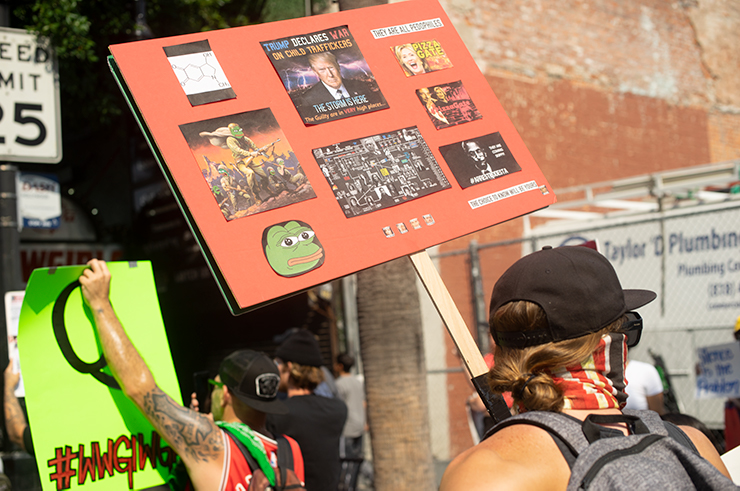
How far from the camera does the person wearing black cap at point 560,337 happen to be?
1537 millimetres

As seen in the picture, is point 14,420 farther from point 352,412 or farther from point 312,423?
point 352,412

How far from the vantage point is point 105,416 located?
2645 mm

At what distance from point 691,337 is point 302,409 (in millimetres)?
4548

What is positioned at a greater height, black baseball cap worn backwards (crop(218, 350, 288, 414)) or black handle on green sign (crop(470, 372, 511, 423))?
black handle on green sign (crop(470, 372, 511, 423))

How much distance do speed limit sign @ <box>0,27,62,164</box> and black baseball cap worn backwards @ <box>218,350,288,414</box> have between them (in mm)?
3416

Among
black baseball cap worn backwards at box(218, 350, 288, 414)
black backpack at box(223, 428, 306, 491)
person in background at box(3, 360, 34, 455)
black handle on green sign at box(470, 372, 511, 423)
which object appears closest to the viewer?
black handle on green sign at box(470, 372, 511, 423)

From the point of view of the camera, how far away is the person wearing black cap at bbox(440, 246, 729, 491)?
5.04 feet

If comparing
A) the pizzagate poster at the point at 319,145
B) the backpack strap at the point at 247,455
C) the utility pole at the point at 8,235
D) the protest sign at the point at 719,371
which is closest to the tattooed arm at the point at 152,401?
the backpack strap at the point at 247,455

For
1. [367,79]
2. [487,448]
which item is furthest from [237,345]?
[487,448]

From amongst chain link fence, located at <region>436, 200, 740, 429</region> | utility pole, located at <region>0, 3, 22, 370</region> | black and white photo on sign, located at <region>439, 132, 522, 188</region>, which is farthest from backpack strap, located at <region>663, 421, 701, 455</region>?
utility pole, located at <region>0, 3, 22, 370</region>

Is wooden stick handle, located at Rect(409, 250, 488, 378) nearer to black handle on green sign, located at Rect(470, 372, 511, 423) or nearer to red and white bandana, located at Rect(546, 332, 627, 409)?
black handle on green sign, located at Rect(470, 372, 511, 423)

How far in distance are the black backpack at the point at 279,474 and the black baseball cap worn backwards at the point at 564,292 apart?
1.54 m

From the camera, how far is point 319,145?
84.0 inches

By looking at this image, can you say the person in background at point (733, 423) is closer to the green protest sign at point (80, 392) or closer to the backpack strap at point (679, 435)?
the backpack strap at point (679, 435)
